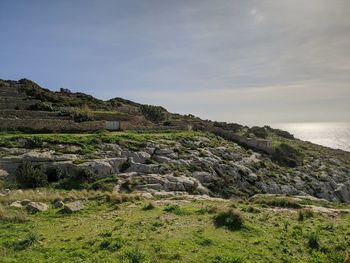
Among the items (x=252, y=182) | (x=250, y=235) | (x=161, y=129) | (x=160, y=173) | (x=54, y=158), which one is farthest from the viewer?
(x=161, y=129)

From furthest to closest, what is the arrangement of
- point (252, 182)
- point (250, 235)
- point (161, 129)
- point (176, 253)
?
point (161, 129) → point (252, 182) → point (250, 235) → point (176, 253)

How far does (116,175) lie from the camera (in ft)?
102

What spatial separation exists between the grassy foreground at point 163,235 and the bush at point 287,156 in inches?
1330

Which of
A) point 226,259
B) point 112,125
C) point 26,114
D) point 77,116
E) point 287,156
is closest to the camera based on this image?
point 226,259

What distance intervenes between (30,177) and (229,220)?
1652cm

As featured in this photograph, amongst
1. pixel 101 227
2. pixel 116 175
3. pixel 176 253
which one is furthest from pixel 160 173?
pixel 176 253

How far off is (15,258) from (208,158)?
2992 cm

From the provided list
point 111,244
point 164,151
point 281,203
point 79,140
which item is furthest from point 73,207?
point 164,151

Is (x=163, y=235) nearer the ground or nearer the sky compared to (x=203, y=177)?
nearer the sky

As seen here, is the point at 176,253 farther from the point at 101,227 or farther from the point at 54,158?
the point at 54,158

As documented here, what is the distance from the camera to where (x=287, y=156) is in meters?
56.9

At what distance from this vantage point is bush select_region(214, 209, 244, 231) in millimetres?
16828

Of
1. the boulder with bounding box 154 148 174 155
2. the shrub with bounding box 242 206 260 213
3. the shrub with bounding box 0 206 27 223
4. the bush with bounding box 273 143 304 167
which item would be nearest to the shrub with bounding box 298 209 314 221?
the shrub with bounding box 242 206 260 213

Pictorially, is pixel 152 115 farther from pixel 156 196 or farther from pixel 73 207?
pixel 73 207
